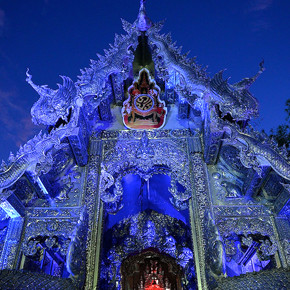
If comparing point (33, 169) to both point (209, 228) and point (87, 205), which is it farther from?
point (209, 228)

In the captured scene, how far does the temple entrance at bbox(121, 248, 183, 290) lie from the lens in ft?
26.1

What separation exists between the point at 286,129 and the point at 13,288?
7.33 m

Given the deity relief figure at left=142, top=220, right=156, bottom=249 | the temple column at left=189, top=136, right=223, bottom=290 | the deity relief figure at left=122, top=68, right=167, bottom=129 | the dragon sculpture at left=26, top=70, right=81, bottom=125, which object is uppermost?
the deity relief figure at left=122, top=68, right=167, bottom=129

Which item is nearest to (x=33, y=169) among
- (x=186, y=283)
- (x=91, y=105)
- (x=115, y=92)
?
(x=91, y=105)

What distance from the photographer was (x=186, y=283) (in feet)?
24.5

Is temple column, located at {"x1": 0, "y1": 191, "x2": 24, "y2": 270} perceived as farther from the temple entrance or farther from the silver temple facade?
the temple entrance

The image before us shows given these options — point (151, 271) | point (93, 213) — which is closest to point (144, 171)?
point (93, 213)

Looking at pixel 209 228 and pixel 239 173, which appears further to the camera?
pixel 239 173

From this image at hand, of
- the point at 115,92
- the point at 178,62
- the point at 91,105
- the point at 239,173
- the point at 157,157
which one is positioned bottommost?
the point at 239,173

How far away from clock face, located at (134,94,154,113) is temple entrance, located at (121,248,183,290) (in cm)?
353

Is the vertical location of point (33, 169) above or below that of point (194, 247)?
above

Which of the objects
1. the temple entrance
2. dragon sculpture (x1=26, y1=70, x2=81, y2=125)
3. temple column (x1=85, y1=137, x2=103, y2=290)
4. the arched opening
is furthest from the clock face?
the temple entrance

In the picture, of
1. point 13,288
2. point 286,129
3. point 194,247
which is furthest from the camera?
point 286,129

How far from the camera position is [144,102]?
7195mm
